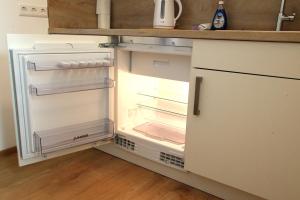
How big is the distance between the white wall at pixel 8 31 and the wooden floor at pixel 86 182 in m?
0.17

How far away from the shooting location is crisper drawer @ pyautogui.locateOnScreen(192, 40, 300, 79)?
0.92 metres

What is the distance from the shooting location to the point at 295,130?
37.1 inches

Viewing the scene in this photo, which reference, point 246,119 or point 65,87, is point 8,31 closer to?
point 65,87

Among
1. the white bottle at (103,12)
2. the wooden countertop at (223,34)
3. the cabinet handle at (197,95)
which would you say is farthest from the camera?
the white bottle at (103,12)

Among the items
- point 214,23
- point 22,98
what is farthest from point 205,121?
point 22,98

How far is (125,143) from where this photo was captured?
162 centimetres

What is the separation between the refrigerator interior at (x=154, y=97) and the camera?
1.43m

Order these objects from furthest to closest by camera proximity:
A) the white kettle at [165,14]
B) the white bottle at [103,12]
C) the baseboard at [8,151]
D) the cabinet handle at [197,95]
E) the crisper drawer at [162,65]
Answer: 1. the white bottle at [103,12]
2. the baseboard at [8,151]
3. the white kettle at [165,14]
4. the crisper drawer at [162,65]
5. the cabinet handle at [197,95]

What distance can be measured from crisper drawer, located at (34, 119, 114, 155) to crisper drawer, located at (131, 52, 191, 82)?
39 cm

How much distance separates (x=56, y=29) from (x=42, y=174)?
88 centimetres

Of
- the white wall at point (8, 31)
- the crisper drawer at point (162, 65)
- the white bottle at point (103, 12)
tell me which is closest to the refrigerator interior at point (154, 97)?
the crisper drawer at point (162, 65)

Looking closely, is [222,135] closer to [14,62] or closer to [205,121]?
[205,121]

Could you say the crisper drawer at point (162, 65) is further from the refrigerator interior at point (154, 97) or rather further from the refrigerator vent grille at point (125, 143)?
the refrigerator vent grille at point (125, 143)

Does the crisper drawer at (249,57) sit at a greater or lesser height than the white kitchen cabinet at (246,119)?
greater
